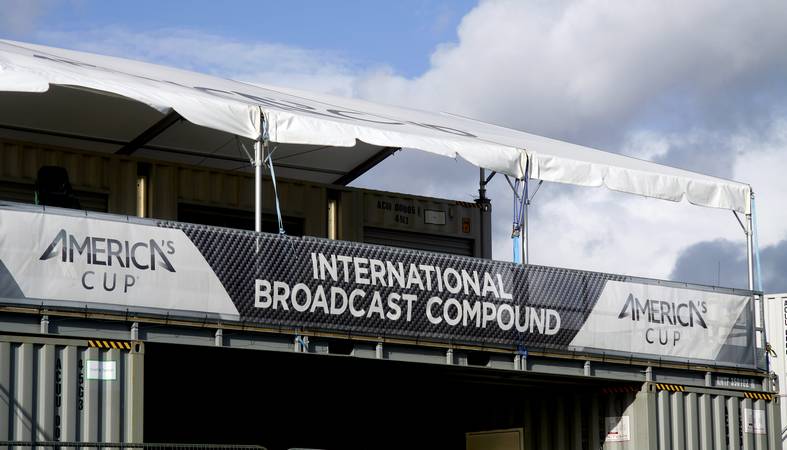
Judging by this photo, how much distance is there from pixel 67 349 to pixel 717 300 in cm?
1040

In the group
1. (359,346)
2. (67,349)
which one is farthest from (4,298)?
(359,346)

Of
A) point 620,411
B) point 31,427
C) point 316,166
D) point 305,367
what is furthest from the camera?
point 316,166

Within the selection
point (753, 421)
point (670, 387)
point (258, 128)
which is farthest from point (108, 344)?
point (753, 421)

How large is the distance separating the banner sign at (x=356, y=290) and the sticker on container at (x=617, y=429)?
1153mm

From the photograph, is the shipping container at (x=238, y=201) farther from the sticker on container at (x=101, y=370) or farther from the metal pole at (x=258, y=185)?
the sticker on container at (x=101, y=370)

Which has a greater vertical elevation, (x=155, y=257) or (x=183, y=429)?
(x=155, y=257)

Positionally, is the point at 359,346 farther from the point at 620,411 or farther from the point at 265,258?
the point at 620,411

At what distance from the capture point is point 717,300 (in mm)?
20219

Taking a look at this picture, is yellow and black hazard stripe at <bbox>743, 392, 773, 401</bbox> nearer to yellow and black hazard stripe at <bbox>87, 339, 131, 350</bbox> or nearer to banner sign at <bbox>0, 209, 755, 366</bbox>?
banner sign at <bbox>0, 209, 755, 366</bbox>

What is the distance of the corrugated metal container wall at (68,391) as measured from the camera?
14055mm

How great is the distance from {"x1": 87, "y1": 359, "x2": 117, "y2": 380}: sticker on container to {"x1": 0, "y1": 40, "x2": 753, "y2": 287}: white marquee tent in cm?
299

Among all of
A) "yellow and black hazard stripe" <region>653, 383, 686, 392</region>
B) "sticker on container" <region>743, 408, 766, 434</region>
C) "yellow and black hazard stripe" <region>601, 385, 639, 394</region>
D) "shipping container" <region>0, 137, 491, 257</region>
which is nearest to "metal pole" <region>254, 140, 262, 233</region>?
"shipping container" <region>0, 137, 491, 257</region>

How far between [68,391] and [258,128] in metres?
4.05

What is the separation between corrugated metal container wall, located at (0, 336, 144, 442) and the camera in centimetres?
1405
